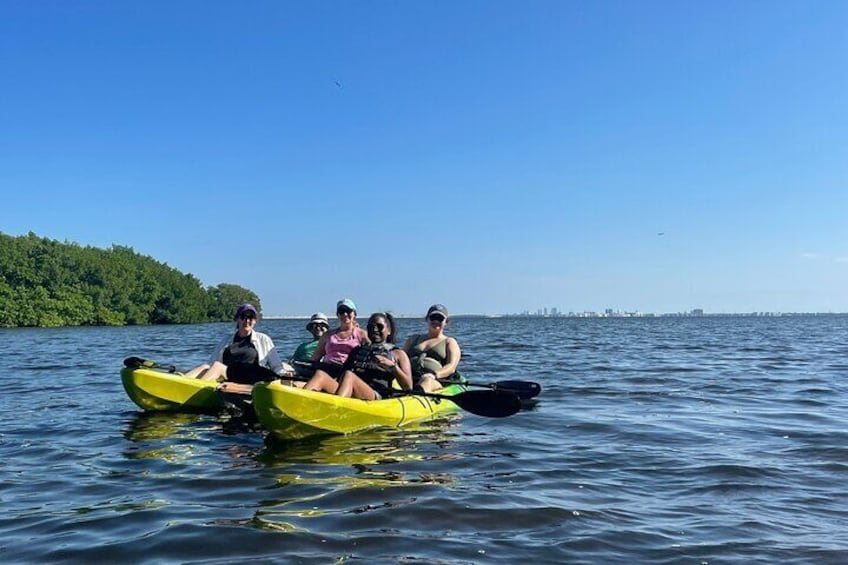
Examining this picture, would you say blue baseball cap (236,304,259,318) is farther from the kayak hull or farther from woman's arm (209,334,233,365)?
the kayak hull

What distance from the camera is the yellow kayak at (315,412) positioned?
7.30 m

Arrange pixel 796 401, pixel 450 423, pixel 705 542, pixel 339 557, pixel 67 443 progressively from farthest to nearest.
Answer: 1. pixel 796 401
2. pixel 450 423
3. pixel 67 443
4. pixel 705 542
5. pixel 339 557

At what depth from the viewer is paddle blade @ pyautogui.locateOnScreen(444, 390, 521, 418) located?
902cm

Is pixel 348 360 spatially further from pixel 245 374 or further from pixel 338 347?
pixel 245 374

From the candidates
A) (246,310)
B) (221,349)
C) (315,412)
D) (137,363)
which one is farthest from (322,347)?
(137,363)

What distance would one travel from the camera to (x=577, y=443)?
26.0 feet

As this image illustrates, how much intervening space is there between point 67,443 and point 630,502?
5829 millimetres

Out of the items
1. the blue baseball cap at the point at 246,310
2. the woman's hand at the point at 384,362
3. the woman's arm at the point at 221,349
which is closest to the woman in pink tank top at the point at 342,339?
the woman's hand at the point at 384,362

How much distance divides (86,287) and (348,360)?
2715 inches

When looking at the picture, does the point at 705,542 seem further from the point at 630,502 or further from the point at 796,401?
the point at 796,401

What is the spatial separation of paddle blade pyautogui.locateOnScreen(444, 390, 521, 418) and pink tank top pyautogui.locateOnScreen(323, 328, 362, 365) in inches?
55.2

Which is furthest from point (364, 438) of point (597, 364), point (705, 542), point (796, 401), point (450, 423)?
point (597, 364)

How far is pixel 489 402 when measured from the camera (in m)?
9.08

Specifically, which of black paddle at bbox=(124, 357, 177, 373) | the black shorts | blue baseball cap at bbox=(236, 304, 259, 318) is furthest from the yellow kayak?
black paddle at bbox=(124, 357, 177, 373)
